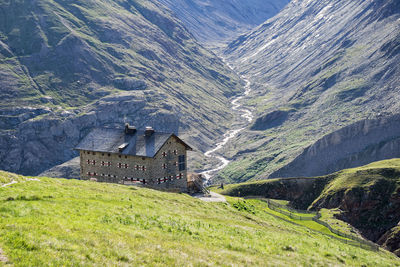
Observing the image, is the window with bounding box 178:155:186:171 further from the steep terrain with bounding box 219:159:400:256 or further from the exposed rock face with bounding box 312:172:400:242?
the exposed rock face with bounding box 312:172:400:242

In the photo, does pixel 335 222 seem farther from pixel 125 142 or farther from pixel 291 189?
pixel 125 142

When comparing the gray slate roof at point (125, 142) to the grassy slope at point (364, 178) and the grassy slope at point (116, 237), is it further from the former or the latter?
the grassy slope at point (364, 178)

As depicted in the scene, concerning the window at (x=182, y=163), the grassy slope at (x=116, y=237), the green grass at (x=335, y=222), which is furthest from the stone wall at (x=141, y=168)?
the grassy slope at (x=116, y=237)

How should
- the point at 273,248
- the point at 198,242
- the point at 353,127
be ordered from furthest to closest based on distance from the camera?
the point at 353,127
the point at 273,248
the point at 198,242

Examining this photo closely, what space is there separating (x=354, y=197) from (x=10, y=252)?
283 feet

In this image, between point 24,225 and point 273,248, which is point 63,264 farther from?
point 273,248

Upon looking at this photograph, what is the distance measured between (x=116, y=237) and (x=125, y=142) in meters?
53.0

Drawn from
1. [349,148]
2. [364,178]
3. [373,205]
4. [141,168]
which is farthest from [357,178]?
[349,148]

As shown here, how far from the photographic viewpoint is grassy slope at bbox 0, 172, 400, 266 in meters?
18.7

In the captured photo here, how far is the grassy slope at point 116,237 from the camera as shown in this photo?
18.7 m

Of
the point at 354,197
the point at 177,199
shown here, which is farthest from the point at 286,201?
the point at 177,199

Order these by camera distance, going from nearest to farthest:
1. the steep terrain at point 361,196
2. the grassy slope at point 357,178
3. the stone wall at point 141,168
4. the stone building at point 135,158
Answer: the stone building at point 135,158 → the stone wall at point 141,168 → the steep terrain at point 361,196 → the grassy slope at point 357,178

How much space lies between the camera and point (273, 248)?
29.3 metres

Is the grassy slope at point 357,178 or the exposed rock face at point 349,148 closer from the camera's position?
the grassy slope at point 357,178
